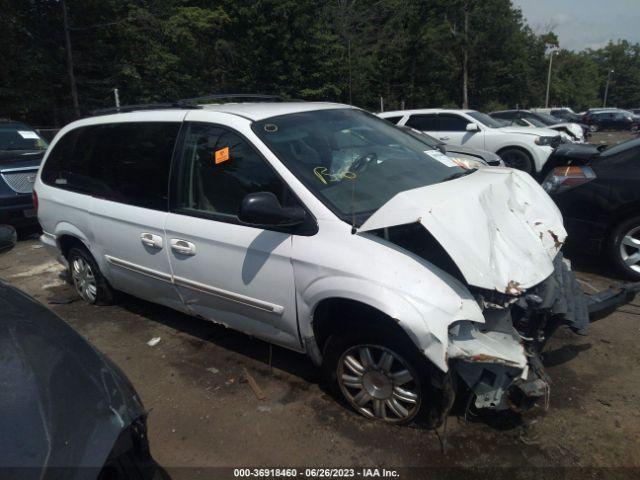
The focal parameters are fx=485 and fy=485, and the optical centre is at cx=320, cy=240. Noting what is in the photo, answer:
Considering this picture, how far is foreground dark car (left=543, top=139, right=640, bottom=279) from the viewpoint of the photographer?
4.65m

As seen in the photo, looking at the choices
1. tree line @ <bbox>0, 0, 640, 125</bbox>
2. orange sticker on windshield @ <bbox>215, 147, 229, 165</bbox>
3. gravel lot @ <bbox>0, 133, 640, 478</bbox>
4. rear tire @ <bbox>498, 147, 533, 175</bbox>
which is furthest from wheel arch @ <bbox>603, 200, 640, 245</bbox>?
tree line @ <bbox>0, 0, 640, 125</bbox>

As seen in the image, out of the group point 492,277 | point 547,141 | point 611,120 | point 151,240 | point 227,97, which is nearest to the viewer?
point 492,277

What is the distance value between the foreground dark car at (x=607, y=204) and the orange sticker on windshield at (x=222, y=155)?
356 centimetres

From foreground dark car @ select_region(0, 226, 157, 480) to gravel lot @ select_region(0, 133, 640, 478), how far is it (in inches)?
39.9

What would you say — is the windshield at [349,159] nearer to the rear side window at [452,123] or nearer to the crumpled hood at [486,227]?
the crumpled hood at [486,227]

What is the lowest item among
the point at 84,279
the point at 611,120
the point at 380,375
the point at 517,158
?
the point at 611,120

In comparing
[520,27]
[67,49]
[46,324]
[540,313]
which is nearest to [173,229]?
[46,324]

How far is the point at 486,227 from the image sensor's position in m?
2.57

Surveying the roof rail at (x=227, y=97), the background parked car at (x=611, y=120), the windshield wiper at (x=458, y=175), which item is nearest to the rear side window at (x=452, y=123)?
the roof rail at (x=227, y=97)

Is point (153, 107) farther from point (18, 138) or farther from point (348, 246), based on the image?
point (18, 138)

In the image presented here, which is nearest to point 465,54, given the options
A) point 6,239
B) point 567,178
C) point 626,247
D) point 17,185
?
point 567,178

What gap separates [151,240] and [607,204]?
421 cm

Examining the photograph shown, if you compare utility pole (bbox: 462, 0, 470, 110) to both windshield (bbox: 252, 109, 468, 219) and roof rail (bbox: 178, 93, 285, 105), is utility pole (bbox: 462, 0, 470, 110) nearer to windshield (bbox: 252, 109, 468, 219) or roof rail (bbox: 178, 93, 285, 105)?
roof rail (bbox: 178, 93, 285, 105)

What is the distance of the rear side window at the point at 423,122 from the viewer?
457 inches
